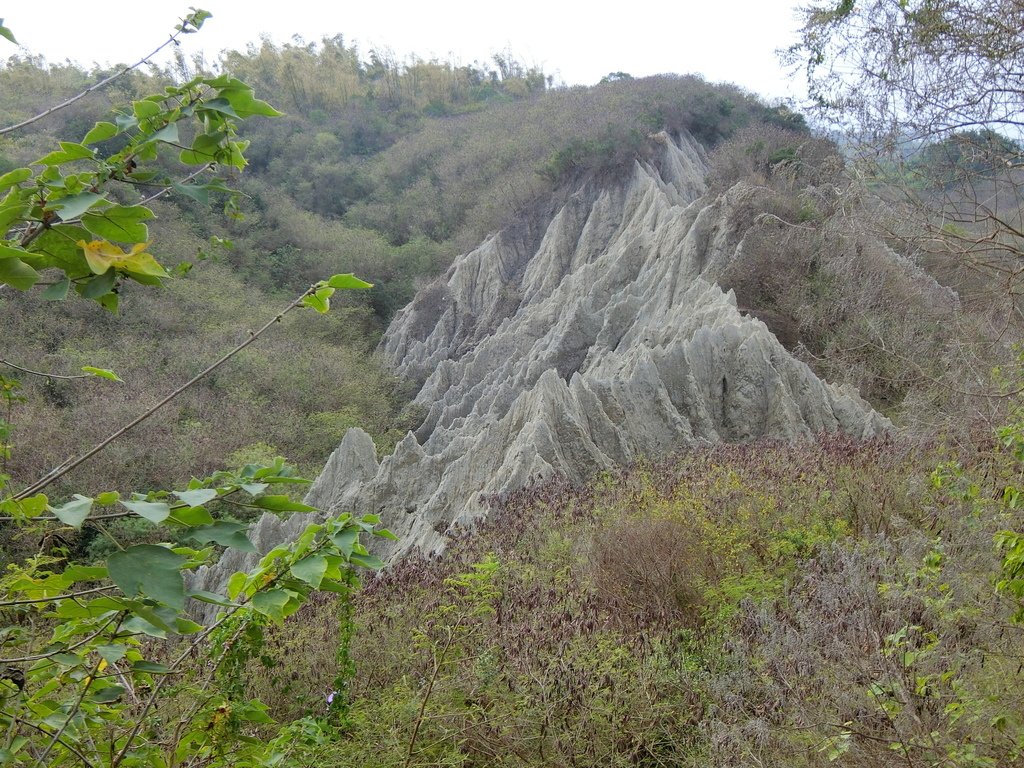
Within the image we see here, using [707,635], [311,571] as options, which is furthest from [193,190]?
[707,635]

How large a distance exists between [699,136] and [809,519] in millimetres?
28130

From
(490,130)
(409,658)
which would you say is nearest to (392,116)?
(490,130)

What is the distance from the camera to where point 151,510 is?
876mm

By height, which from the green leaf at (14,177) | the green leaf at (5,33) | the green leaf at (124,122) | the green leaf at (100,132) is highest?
the green leaf at (5,33)

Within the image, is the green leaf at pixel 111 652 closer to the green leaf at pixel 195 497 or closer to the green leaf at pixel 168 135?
the green leaf at pixel 195 497

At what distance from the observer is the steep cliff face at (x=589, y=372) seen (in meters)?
8.53

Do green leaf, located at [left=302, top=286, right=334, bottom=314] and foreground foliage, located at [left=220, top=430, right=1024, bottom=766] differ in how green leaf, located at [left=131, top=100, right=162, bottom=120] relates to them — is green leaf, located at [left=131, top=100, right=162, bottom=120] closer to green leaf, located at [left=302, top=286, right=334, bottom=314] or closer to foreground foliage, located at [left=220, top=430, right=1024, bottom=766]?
green leaf, located at [left=302, top=286, right=334, bottom=314]

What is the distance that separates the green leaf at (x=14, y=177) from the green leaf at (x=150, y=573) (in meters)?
0.58

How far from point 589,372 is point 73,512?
39.2 feet

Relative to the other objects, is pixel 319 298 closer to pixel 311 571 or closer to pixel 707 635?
pixel 311 571

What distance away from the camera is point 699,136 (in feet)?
100

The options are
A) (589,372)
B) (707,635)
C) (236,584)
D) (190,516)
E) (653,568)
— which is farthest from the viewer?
(589,372)

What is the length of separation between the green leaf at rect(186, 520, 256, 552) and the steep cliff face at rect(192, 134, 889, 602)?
6.17m

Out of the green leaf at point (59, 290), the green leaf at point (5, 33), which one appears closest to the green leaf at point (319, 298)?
the green leaf at point (59, 290)
